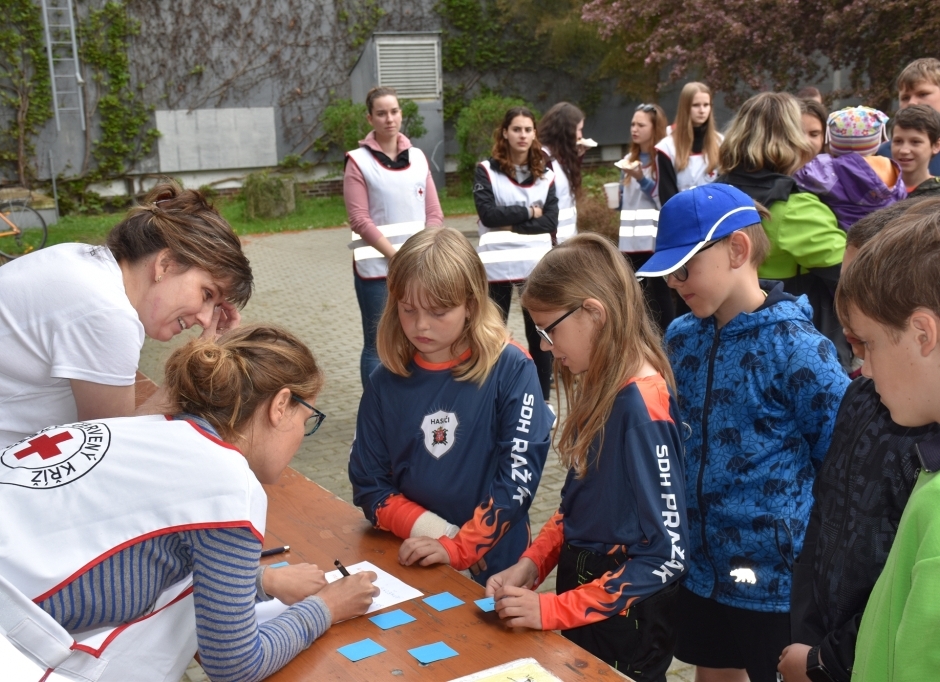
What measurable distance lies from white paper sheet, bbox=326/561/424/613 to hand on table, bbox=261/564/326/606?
0.05 metres

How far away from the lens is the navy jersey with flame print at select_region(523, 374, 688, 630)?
1928 millimetres

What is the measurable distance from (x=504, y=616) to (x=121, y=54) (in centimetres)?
1708

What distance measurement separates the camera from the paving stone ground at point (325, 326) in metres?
4.88

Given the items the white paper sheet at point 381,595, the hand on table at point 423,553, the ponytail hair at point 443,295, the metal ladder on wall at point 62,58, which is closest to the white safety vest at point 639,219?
the ponytail hair at point 443,295

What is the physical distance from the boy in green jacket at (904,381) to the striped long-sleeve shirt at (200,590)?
3.49ft

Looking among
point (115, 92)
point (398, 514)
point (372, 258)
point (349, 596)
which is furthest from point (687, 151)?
point (115, 92)

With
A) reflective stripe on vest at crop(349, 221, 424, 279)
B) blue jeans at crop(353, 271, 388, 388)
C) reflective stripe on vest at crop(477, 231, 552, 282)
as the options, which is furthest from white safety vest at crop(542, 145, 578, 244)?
blue jeans at crop(353, 271, 388, 388)

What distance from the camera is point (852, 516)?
1729mm

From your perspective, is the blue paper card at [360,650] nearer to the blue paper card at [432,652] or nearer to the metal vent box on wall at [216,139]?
the blue paper card at [432,652]

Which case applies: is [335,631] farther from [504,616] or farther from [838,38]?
[838,38]

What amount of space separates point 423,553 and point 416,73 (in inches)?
650

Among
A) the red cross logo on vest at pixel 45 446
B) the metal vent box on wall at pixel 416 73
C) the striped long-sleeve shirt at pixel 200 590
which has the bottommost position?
the striped long-sleeve shirt at pixel 200 590

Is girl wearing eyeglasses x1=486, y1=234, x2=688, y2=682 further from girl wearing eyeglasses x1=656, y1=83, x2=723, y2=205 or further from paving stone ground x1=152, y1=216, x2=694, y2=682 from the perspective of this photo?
girl wearing eyeglasses x1=656, y1=83, x2=723, y2=205

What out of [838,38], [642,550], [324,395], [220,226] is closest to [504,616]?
[642,550]
